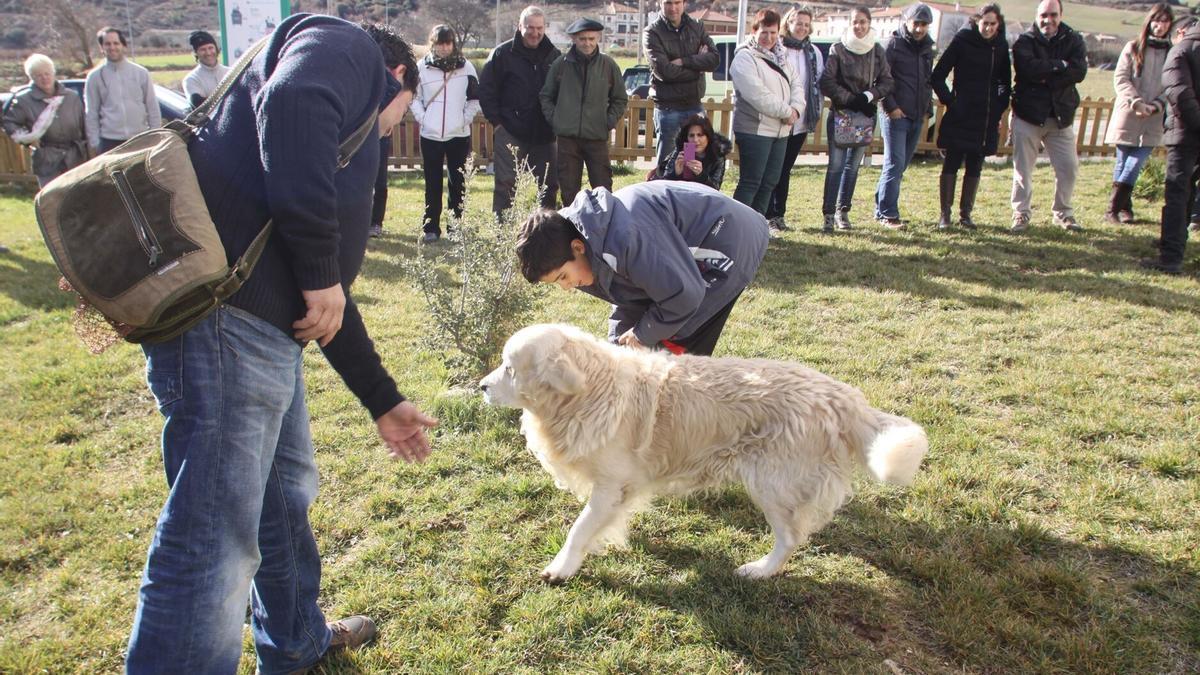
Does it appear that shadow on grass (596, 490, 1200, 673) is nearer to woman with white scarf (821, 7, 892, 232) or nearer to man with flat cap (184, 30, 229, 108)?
woman with white scarf (821, 7, 892, 232)

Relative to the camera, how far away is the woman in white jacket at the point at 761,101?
7281mm

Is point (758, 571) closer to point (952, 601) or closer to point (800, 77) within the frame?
point (952, 601)

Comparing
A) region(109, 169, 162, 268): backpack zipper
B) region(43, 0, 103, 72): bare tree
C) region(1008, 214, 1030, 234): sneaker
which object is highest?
region(43, 0, 103, 72): bare tree

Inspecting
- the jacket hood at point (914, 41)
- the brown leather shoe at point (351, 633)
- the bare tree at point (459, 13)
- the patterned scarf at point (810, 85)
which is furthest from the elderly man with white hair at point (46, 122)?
the bare tree at point (459, 13)

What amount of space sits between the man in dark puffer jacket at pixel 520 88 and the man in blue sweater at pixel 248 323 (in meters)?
6.03

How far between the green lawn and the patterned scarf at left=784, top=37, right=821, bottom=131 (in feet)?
11.1

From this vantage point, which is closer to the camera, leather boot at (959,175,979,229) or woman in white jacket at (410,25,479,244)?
woman in white jacket at (410,25,479,244)

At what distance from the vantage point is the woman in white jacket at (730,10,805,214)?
728 cm

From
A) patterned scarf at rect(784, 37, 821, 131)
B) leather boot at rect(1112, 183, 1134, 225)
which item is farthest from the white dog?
leather boot at rect(1112, 183, 1134, 225)

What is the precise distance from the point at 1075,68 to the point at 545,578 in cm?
778

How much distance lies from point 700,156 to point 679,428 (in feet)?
13.0

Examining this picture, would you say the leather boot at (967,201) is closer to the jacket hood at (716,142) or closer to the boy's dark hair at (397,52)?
the jacket hood at (716,142)

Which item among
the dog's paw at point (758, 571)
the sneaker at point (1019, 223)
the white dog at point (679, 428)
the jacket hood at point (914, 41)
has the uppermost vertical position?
the jacket hood at point (914, 41)

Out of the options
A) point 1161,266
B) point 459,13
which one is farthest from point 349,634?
point 459,13
